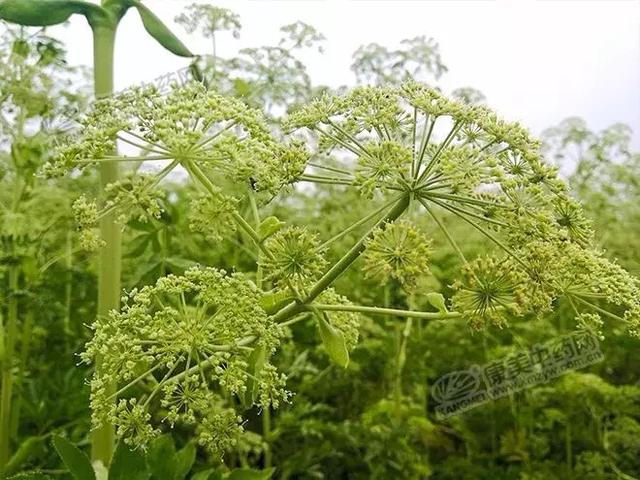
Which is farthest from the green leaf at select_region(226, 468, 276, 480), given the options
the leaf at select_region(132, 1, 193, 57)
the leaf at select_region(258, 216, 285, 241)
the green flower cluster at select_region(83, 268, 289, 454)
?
the leaf at select_region(132, 1, 193, 57)

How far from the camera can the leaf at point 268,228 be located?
3.01ft

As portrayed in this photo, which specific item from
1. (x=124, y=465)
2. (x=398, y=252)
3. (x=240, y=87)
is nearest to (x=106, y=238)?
(x=124, y=465)

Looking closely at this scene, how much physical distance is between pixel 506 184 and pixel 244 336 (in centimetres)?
35

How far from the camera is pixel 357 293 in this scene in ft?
8.84

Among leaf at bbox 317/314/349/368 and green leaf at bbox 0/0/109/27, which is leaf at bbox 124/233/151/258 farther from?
leaf at bbox 317/314/349/368

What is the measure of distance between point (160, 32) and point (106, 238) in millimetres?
319

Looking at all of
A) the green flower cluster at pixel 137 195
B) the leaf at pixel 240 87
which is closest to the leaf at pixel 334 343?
the green flower cluster at pixel 137 195

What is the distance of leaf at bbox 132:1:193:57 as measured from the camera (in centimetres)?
115

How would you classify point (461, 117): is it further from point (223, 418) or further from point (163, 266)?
point (163, 266)

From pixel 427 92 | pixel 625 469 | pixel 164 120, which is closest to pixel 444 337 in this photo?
pixel 625 469

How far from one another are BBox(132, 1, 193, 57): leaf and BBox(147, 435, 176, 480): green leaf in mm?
562

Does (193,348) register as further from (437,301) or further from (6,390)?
(6,390)

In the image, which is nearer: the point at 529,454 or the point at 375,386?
the point at 529,454

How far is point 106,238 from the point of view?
1195mm
